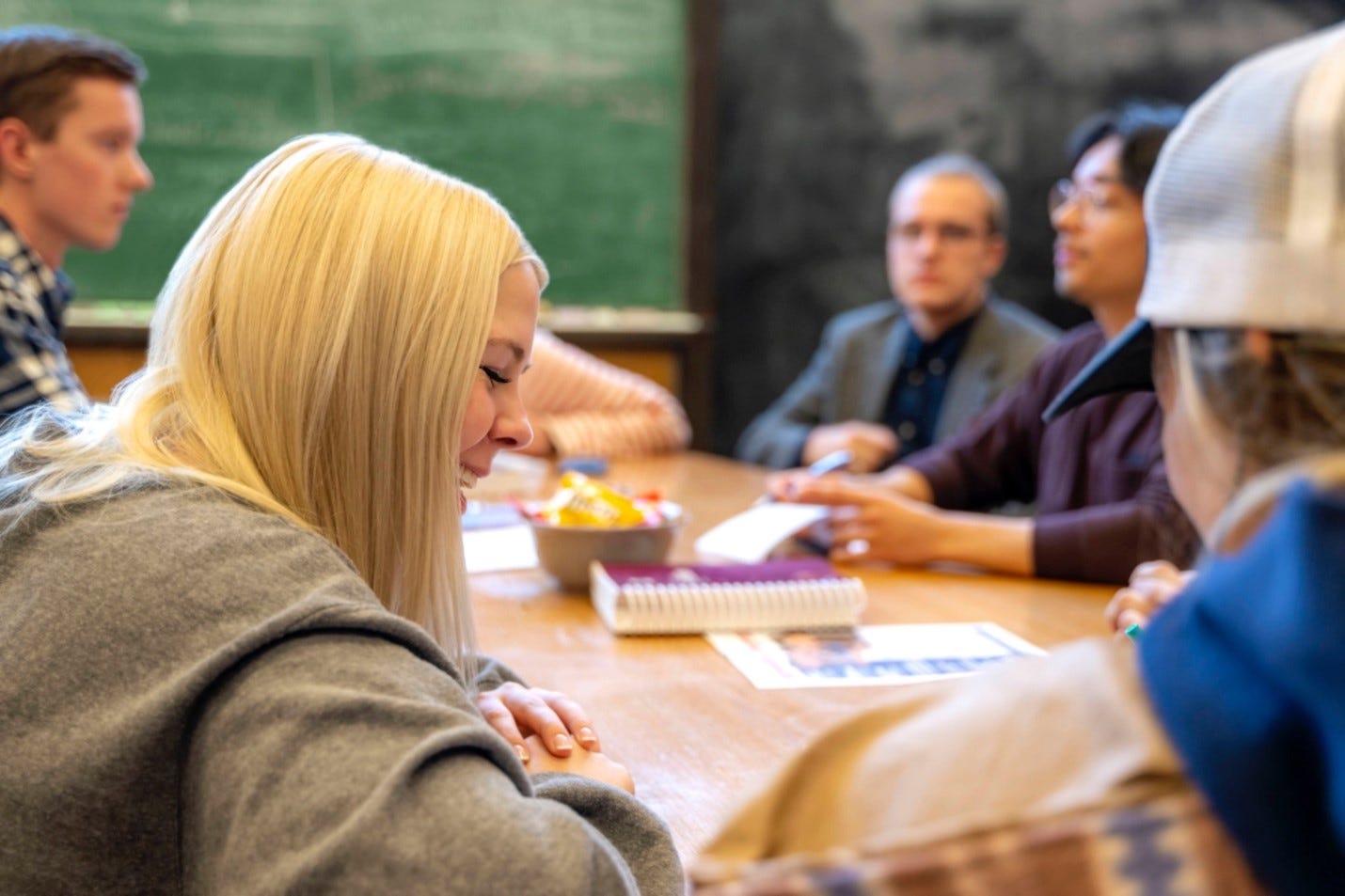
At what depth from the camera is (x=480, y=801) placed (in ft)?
2.15

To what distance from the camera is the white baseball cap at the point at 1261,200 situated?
0.52 m

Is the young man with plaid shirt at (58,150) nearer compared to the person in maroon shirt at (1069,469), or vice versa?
the person in maroon shirt at (1069,469)

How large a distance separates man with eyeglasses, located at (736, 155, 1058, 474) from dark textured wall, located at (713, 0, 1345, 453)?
2.00 ft

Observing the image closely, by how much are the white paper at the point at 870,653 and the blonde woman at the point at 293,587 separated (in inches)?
12.8

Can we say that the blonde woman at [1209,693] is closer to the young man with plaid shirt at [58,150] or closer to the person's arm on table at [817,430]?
the young man with plaid shirt at [58,150]

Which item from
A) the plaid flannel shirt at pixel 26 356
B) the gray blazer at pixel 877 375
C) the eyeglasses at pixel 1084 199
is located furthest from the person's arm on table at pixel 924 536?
the gray blazer at pixel 877 375

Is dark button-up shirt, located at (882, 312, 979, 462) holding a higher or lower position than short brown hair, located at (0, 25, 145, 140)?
lower

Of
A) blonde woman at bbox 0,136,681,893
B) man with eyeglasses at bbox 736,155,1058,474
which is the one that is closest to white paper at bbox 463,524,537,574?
blonde woman at bbox 0,136,681,893

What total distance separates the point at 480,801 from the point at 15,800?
322 millimetres

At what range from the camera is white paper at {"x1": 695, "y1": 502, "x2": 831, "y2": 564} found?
1.84m

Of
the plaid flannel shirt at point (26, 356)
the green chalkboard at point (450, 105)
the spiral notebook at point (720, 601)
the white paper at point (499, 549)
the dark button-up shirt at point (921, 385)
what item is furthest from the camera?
the green chalkboard at point (450, 105)

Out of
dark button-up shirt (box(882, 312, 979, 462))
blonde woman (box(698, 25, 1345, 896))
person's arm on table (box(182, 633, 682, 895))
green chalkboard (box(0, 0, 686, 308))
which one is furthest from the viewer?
green chalkboard (box(0, 0, 686, 308))

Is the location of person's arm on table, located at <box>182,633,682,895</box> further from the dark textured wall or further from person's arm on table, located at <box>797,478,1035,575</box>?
the dark textured wall

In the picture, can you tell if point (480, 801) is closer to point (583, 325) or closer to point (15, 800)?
point (15, 800)
